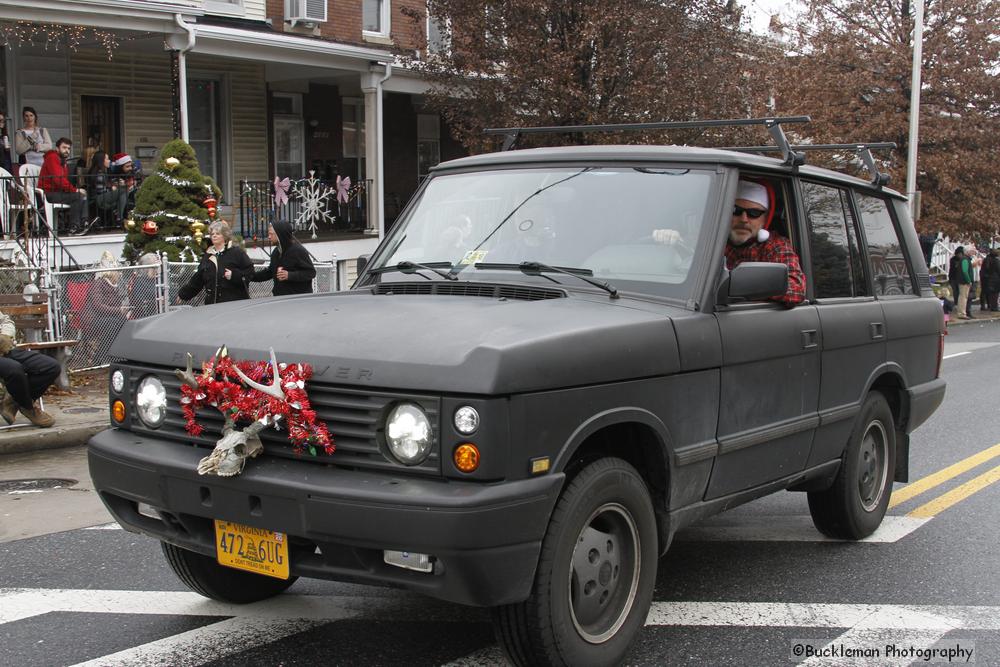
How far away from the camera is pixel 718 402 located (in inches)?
183

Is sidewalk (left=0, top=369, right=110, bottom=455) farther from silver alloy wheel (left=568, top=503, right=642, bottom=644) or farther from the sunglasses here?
silver alloy wheel (left=568, top=503, right=642, bottom=644)

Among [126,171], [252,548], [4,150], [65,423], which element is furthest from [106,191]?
[252,548]

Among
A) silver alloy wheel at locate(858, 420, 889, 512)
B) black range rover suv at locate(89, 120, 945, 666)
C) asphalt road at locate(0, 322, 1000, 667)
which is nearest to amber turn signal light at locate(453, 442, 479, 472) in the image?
black range rover suv at locate(89, 120, 945, 666)

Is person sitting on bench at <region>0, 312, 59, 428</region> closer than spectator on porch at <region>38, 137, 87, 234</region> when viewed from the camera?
Yes

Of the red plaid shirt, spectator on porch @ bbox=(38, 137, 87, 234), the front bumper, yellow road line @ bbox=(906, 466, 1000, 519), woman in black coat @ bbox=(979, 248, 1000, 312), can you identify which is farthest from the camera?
woman in black coat @ bbox=(979, 248, 1000, 312)

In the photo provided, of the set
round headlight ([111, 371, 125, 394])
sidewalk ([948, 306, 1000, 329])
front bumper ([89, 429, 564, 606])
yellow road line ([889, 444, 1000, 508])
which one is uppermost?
round headlight ([111, 371, 125, 394])

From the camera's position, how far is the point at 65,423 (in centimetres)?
978

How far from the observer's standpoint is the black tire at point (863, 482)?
595cm

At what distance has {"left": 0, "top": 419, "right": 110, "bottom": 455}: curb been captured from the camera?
912 cm

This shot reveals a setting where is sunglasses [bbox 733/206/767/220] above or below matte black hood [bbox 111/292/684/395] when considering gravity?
above

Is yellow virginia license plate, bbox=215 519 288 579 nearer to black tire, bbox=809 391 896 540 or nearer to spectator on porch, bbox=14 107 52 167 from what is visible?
black tire, bbox=809 391 896 540

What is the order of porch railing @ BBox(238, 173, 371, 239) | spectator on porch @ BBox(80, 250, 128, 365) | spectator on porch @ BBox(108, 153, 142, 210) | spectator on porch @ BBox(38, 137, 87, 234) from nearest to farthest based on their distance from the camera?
spectator on porch @ BBox(80, 250, 128, 365), spectator on porch @ BBox(38, 137, 87, 234), spectator on porch @ BBox(108, 153, 142, 210), porch railing @ BBox(238, 173, 371, 239)

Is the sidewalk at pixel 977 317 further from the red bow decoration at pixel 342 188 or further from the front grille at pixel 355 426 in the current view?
the front grille at pixel 355 426

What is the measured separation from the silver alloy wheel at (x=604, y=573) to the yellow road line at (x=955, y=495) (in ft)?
11.0
